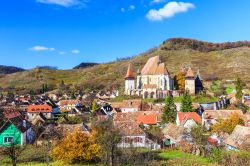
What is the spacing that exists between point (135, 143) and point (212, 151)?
1025cm

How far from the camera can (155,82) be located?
299 ft

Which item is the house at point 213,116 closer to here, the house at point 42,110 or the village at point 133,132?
the village at point 133,132

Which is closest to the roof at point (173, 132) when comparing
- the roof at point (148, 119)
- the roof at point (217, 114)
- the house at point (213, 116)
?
the roof at point (148, 119)

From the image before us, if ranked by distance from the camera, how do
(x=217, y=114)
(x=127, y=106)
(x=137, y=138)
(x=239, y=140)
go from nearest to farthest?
1. (x=239, y=140)
2. (x=137, y=138)
3. (x=217, y=114)
4. (x=127, y=106)

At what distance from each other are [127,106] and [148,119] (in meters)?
19.8

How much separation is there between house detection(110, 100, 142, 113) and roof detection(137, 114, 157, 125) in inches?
629

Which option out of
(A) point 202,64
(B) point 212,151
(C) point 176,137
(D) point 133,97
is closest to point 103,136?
(B) point 212,151

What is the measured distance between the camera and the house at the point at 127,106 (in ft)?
253

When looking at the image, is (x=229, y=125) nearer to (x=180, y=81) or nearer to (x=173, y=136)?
(x=173, y=136)

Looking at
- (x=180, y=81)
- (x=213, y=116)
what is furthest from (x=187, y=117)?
(x=180, y=81)

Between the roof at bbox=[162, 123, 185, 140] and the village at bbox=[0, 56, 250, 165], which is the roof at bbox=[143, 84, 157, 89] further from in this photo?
the roof at bbox=[162, 123, 185, 140]

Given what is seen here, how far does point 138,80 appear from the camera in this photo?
316ft

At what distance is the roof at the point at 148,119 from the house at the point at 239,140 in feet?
60.8

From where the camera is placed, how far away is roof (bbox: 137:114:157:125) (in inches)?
2327
